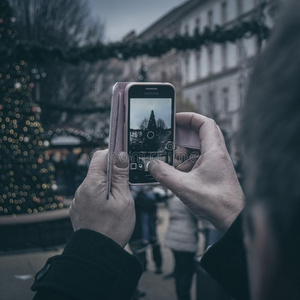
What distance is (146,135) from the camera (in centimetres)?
186

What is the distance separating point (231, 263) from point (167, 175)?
1.40 feet

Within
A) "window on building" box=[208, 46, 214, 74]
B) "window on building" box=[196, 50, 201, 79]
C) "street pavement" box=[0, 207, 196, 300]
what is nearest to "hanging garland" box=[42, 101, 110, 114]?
"street pavement" box=[0, 207, 196, 300]

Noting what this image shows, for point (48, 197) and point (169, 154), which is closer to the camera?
point (169, 154)

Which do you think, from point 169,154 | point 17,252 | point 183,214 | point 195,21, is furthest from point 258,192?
point 195,21

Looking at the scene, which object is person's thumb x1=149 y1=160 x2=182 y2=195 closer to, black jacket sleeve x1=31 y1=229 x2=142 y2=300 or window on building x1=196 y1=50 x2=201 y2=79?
black jacket sleeve x1=31 y1=229 x2=142 y2=300

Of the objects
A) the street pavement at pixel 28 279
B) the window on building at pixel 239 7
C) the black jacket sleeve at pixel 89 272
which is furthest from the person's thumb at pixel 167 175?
the window on building at pixel 239 7

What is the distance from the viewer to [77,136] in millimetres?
25250

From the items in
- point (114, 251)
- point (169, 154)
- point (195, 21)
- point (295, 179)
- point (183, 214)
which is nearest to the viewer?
point (295, 179)

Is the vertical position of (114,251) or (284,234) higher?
(284,234)

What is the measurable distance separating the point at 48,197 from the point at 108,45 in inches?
111

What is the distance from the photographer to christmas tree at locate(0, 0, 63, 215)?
760 cm

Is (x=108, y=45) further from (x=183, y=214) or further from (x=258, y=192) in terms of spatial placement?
(x=258, y=192)

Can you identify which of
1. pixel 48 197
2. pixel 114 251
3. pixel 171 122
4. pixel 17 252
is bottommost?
pixel 17 252

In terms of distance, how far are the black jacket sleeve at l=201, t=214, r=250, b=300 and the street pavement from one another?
4.78 meters
